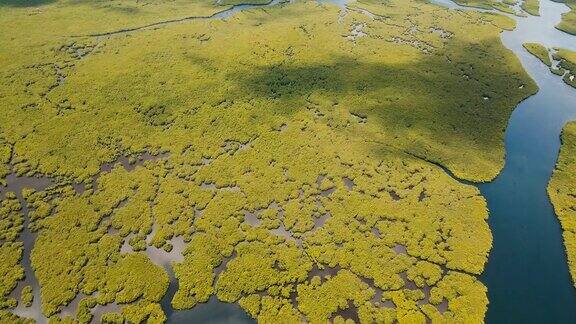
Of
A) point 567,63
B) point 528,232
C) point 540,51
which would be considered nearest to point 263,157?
point 528,232

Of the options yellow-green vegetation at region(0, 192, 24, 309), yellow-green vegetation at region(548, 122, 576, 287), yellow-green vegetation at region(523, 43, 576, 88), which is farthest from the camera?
yellow-green vegetation at region(523, 43, 576, 88)

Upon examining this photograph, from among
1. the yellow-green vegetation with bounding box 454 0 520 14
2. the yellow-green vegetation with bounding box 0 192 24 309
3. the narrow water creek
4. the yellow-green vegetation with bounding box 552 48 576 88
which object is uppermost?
the yellow-green vegetation with bounding box 454 0 520 14

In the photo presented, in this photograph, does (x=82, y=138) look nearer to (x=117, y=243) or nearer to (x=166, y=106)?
(x=166, y=106)

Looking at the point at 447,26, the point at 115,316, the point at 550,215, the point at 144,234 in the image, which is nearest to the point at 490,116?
the point at 550,215

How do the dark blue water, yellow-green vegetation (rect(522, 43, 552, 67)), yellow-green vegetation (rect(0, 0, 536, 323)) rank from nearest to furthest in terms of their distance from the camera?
the dark blue water
yellow-green vegetation (rect(0, 0, 536, 323))
yellow-green vegetation (rect(522, 43, 552, 67))

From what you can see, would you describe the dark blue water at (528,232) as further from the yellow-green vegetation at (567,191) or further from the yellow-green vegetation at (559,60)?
the yellow-green vegetation at (559,60)

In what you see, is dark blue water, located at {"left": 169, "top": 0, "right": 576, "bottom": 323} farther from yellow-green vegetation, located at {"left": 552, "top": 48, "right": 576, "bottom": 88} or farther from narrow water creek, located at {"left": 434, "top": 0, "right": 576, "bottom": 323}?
yellow-green vegetation, located at {"left": 552, "top": 48, "right": 576, "bottom": 88}

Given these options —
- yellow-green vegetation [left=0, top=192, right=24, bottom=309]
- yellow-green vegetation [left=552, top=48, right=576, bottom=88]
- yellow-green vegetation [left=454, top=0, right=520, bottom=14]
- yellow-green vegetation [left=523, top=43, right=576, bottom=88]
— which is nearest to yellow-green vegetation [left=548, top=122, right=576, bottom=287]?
yellow-green vegetation [left=552, top=48, right=576, bottom=88]
